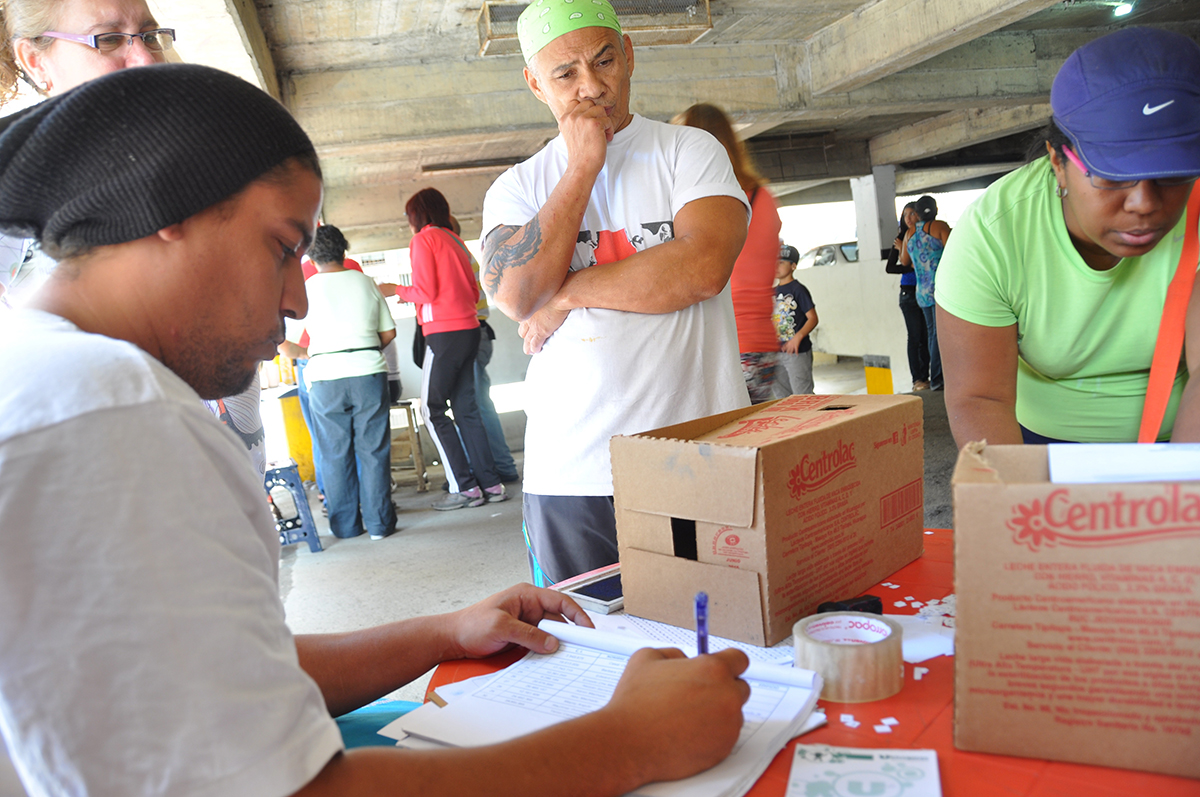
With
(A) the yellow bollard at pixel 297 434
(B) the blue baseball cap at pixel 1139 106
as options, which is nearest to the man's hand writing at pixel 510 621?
(B) the blue baseball cap at pixel 1139 106

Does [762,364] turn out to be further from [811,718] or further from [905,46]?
[905,46]

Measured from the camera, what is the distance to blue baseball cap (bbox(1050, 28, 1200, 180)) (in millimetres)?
1166

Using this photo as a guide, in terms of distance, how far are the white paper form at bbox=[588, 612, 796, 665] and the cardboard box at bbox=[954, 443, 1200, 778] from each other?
0.27 meters

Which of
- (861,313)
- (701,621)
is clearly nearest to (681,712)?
(701,621)

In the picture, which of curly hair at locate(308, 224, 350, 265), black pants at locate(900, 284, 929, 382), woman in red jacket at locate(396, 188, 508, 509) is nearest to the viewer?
curly hair at locate(308, 224, 350, 265)

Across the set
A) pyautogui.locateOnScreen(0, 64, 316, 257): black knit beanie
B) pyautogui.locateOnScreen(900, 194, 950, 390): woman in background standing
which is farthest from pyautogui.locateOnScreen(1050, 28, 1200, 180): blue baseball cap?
pyautogui.locateOnScreen(900, 194, 950, 390): woman in background standing

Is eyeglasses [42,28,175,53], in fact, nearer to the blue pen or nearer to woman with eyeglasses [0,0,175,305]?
woman with eyeglasses [0,0,175,305]

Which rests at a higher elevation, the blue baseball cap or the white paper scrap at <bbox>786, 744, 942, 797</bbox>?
the blue baseball cap

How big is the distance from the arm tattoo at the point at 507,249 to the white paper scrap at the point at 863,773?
104 centimetres

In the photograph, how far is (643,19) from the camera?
4863 mm

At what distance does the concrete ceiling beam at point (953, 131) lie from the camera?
384 inches

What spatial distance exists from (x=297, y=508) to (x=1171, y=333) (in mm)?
4095

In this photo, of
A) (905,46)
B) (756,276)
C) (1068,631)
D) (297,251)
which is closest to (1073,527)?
(1068,631)

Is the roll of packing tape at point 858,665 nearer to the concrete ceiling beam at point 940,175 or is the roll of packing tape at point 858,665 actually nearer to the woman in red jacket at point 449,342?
the woman in red jacket at point 449,342
